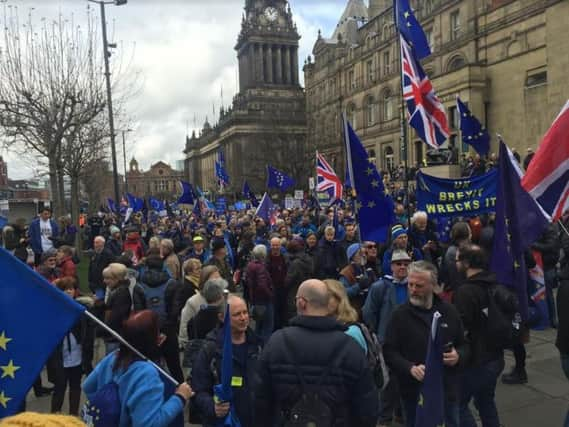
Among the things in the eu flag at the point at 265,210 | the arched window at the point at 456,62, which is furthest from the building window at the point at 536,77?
the eu flag at the point at 265,210

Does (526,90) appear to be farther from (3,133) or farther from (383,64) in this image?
(3,133)

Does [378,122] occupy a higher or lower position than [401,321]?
higher

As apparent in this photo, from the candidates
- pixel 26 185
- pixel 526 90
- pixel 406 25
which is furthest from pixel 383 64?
pixel 26 185

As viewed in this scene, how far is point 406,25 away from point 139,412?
752 centimetres

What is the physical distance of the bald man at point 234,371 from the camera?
307cm

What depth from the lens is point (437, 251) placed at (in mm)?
7824

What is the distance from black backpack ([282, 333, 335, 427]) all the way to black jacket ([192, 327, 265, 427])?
0.52m

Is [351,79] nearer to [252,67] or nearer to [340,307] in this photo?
[252,67]

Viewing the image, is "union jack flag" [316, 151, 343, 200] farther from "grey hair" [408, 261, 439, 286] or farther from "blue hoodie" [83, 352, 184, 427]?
"blue hoodie" [83, 352, 184, 427]

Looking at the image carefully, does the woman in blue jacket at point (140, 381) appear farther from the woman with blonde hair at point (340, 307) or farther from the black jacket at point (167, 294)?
the black jacket at point (167, 294)

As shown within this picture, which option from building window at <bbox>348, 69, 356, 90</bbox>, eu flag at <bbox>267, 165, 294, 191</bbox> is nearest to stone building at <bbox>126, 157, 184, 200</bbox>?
building window at <bbox>348, 69, 356, 90</bbox>

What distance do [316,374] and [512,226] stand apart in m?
2.74

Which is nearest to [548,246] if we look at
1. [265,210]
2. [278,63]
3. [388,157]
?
[265,210]

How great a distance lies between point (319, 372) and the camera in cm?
262
